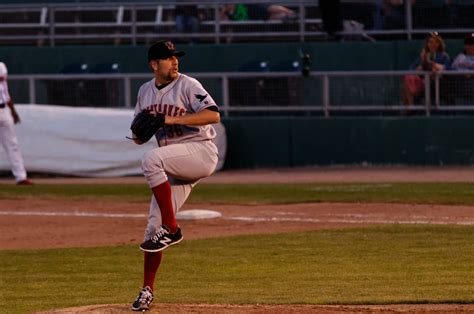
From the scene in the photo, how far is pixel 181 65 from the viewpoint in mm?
22797

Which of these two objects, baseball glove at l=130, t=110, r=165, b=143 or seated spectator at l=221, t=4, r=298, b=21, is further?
seated spectator at l=221, t=4, r=298, b=21

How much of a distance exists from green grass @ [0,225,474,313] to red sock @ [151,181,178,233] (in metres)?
0.99

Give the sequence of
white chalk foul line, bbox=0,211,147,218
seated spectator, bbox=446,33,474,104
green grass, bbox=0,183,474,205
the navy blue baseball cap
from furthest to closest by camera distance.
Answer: seated spectator, bbox=446,33,474,104
green grass, bbox=0,183,474,205
white chalk foul line, bbox=0,211,147,218
the navy blue baseball cap

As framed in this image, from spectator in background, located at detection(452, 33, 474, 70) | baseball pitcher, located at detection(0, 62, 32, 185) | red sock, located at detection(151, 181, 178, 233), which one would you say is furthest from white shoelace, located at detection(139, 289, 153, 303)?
spectator in background, located at detection(452, 33, 474, 70)

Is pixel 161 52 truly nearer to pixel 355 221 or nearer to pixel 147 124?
pixel 147 124

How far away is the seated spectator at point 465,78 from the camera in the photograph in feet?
62.7

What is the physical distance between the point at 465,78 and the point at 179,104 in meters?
11.1

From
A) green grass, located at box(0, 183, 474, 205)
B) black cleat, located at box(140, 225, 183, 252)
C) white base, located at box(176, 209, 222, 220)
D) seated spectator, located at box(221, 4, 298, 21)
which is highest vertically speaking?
seated spectator, located at box(221, 4, 298, 21)

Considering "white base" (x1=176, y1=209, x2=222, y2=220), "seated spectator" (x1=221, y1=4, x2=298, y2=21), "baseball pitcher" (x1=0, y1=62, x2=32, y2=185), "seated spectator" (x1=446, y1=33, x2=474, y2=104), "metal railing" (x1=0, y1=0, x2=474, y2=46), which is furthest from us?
"seated spectator" (x1=221, y1=4, x2=298, y2=21)

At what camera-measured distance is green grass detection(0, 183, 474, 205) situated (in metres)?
16.7

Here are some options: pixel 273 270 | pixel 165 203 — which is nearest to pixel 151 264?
pixel 165 203

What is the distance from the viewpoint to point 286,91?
20531 millimetres

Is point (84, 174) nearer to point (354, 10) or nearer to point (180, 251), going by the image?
point (354, 10)

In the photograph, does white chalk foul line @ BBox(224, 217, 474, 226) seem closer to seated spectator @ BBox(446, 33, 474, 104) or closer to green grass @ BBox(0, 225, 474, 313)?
green grass @ BBox(0, 225, 474, 313)
